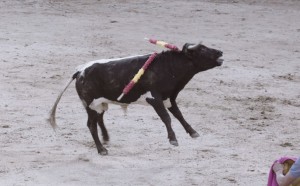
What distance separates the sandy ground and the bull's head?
90cm

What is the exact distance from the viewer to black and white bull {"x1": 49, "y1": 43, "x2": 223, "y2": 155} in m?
7.09

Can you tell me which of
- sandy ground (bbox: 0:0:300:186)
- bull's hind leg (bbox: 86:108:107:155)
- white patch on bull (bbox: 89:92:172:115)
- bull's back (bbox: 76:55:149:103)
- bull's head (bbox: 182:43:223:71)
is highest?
bull's head (bbox: 182:43:223:71)

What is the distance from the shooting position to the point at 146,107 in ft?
30.3

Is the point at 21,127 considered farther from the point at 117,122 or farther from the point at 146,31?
the point at 146,31

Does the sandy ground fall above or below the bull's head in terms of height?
below

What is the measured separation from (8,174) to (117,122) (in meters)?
2.06

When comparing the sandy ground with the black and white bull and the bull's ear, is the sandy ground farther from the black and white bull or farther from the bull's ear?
the bull's ear

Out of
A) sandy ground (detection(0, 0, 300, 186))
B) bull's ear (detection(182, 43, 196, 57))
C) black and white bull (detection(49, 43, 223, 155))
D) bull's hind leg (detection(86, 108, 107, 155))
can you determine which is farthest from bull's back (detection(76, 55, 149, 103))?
sandy ground (detection(0, 0, 300, 186))

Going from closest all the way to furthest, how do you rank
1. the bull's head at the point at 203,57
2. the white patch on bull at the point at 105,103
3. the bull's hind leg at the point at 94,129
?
the bull's head at the point at 203,57
the white patch on bull at the point at 105,103
the bull's hind leg at the point at 94,129

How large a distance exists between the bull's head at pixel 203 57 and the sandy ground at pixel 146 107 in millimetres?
896

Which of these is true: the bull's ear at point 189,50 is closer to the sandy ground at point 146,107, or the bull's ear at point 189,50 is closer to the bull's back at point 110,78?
the bull's back at point 110,78

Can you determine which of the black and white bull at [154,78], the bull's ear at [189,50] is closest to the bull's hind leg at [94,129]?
the black and white bull at [154,78]

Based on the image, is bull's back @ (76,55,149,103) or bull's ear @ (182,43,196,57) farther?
bull's back @ (76,55,149,103)

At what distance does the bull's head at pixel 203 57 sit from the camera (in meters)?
7.06
